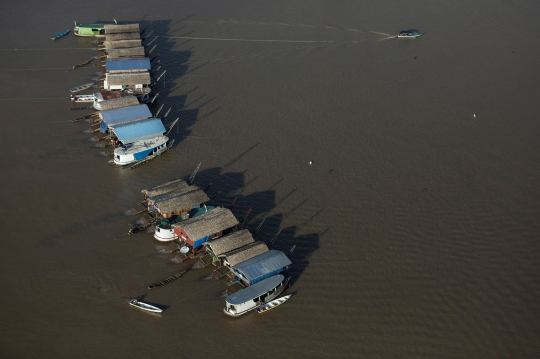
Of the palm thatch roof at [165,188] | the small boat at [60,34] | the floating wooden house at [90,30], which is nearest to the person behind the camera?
the palm thatch roof at [165,188]

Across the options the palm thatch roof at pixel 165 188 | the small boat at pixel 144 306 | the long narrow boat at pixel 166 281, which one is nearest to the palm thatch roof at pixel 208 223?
the long narrow boat at pixel 166 281

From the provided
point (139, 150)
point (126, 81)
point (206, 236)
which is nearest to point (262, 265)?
point (206, 236)

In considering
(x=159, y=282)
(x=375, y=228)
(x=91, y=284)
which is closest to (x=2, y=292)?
(x=91, y=284)

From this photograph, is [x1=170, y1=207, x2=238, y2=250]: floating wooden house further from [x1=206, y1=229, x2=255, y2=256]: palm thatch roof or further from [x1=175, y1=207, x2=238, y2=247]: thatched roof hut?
[x1=206, y1=229, x2=255, y2=256]: palm thatch roof

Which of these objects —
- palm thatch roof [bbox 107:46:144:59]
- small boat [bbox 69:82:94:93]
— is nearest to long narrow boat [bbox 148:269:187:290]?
small boat [bbox 69:82:94:93]

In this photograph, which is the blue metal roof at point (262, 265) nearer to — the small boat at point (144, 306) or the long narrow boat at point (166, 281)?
the long narrow boat at point (166, 281)

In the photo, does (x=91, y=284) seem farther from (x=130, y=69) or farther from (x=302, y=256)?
(x=130, y=69)
